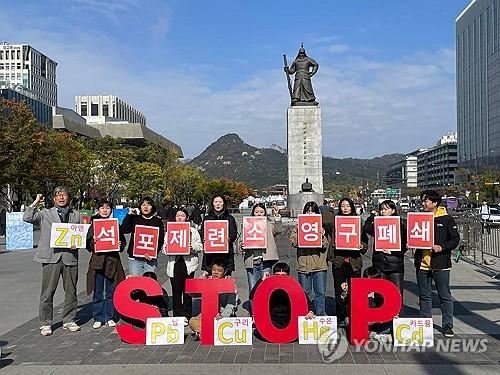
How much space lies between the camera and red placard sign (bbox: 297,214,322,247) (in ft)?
27.0

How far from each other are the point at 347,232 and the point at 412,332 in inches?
63.8

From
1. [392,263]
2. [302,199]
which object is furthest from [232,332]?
[302,199]

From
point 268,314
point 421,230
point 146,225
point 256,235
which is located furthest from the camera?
point 256,235

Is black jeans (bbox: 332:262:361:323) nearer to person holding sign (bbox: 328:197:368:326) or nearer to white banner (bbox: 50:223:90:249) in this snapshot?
person holding sign (bbox: 328:197:368:326)

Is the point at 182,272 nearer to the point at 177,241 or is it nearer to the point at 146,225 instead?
the point at 177,241

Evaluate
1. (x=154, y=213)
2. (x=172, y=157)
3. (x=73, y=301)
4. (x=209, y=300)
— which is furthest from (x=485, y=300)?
(x=172, y=157)

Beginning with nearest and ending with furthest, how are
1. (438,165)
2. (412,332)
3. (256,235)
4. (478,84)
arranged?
1. (412,332)
2. (256,235)
3. (478,84)
4. (438,165)

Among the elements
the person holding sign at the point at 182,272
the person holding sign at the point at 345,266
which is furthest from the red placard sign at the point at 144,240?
the person holding sign at the point at 345,266

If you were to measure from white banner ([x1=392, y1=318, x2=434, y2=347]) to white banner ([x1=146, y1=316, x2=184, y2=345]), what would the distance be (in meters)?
2.83

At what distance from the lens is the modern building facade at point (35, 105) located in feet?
197

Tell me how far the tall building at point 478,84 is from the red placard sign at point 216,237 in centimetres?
9935

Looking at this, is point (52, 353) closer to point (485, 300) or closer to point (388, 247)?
point (388, 247)

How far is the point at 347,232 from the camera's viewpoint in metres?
8.05

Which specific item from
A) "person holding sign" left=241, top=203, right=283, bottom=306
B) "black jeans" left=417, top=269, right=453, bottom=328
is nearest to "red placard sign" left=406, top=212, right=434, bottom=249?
"black jeans" left=417, top=269, right=453, bottom=328
